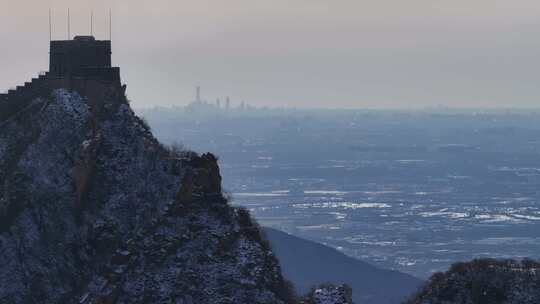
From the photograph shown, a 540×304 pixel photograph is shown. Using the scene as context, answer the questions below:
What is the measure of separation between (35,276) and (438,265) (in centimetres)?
13853

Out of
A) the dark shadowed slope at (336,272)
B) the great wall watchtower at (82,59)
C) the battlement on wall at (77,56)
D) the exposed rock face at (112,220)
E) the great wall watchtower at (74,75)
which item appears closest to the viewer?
the exposed rock face at (112,220)

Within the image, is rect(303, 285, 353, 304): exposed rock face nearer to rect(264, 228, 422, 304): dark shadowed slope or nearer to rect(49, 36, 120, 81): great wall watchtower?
rect(49, 36, 120, 81): great wall watchtower

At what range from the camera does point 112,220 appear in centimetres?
4581

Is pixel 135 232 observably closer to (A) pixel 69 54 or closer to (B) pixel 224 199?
(B) pixel 224 199

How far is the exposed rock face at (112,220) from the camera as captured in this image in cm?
3978

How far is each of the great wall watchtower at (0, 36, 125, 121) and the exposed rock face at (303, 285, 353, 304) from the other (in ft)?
58.3

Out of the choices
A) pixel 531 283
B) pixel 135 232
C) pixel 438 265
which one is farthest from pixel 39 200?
pixel 438 265

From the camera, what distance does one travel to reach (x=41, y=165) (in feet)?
159

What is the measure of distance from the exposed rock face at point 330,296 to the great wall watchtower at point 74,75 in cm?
1778

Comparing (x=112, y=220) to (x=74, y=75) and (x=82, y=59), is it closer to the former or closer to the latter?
(x=74, y=75)

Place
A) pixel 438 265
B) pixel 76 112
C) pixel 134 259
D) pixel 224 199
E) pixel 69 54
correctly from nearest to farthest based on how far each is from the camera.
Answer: pixel 134 259, pixel 224 199, pixel 76 112, pixel 69 54, pixel 438 265

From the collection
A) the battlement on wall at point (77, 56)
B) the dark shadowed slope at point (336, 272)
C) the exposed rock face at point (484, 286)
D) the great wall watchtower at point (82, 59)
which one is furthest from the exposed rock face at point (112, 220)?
the dark shadowed slope at point (336, 272)

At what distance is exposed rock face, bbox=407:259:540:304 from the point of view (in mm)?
36625

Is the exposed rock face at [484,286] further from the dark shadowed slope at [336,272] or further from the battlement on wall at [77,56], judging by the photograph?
the dark shadowed slope at [336,272]
